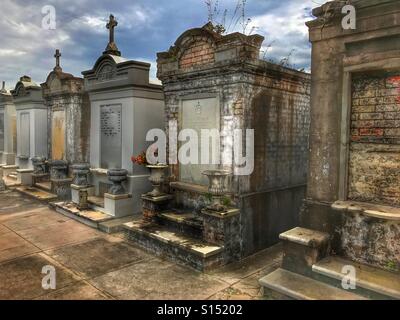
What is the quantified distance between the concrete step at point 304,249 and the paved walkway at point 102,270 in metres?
0.61

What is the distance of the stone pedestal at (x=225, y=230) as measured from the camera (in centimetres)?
512

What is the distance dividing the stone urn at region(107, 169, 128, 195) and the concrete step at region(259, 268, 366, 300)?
14.4 ft

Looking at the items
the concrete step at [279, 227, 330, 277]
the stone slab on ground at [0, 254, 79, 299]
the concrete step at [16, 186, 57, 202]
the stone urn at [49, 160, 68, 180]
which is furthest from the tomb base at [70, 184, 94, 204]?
the concrete step at [279, 227, 330, 277]

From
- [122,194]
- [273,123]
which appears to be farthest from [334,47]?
[122,194]

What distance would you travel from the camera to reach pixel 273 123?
6.02m

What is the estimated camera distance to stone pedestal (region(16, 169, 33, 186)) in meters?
11.5

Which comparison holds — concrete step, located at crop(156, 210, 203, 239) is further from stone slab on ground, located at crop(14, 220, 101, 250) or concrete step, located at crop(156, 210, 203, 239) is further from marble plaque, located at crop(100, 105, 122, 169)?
marble plaque, located at crop(100, 105, 122, 169)

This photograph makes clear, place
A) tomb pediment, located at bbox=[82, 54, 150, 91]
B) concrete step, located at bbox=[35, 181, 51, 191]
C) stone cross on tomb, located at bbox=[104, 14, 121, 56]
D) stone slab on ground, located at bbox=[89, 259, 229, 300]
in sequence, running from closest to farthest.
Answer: stone slab on ground, located at bbox=[89, 259, 229, 300] < tomb pediment, located at bbox=[82, 54, 150, 91] < stone cross on tomb, located at bbox=[104, 14, 121, 56] < concrete step, located at bbox=[35, 181, 51, 191]

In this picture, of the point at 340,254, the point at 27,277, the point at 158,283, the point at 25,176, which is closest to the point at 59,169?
the point at 25,176

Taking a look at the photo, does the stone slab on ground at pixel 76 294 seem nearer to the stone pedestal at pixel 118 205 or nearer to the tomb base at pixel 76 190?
the stone pedestal at pixel 118 205

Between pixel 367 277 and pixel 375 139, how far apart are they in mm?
1633

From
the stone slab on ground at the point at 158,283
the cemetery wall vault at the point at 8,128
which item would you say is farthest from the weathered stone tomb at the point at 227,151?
the cemetery wall vault at the point at 8,128

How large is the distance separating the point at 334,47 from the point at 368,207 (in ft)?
6.83
